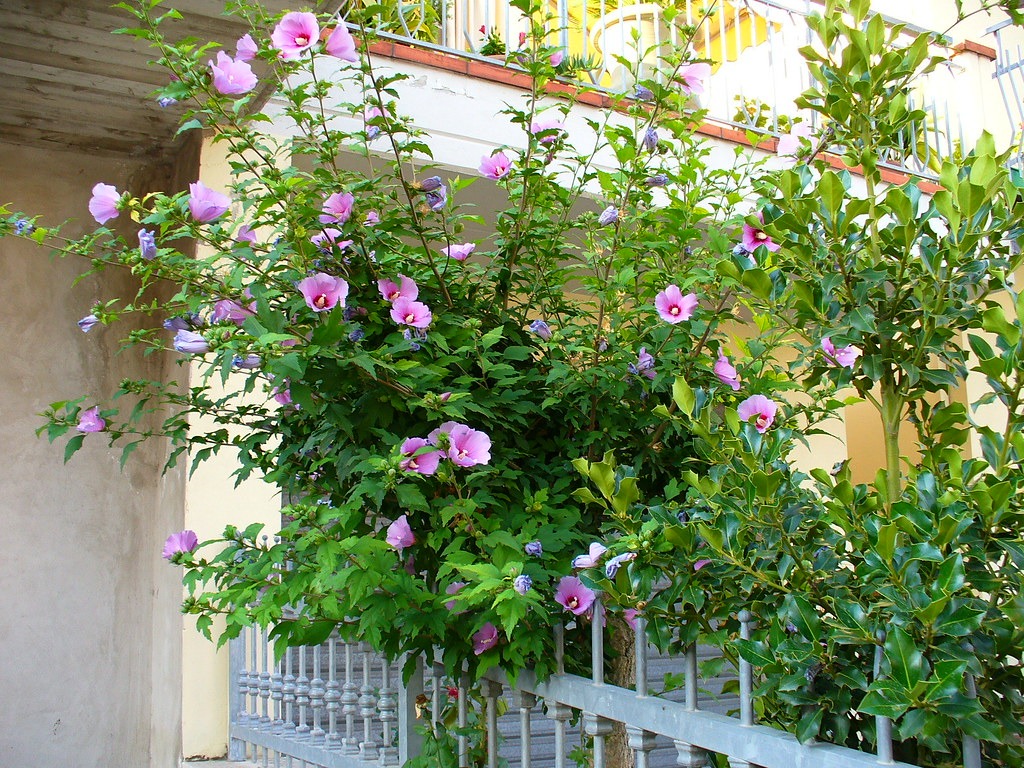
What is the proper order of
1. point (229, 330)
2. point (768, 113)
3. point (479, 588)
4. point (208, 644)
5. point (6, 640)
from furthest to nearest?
point (768, 113) → point (6, 640) → point (208, 644) → point (229, 330) → point (479, 588)

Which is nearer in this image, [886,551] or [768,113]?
[886,551]

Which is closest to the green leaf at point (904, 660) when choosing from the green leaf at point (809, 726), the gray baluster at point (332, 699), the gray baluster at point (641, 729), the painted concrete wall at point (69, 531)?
the green leaf at point (809, 726)

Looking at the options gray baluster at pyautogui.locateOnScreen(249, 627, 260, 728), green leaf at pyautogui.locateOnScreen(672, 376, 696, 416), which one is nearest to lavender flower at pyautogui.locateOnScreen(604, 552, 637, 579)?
green leaf at pyautogui.locateOnScreen(672, 376, 696, 416)

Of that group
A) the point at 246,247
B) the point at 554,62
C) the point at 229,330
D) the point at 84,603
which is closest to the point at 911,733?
the point at 229,330

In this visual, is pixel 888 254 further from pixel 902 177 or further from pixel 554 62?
pixel 902 177

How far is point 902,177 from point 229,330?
5.26m

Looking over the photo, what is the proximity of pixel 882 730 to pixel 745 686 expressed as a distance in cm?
27

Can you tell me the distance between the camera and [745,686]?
1.62 m

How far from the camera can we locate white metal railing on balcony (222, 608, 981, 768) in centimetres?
163

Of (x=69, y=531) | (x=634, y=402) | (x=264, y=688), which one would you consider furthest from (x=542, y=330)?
(x=69, y=531)

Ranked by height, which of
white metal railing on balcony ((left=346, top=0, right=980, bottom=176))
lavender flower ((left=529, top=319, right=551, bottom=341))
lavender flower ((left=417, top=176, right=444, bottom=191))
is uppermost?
white metal railing on balcony ((left=346, top=0, right=980, bottom=176))

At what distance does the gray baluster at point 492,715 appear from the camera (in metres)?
2.34

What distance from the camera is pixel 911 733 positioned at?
1256mm

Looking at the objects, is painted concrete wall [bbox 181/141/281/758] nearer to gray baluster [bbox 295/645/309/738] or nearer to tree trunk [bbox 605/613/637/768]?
gray baluster [bbox 295/645/309/738]
